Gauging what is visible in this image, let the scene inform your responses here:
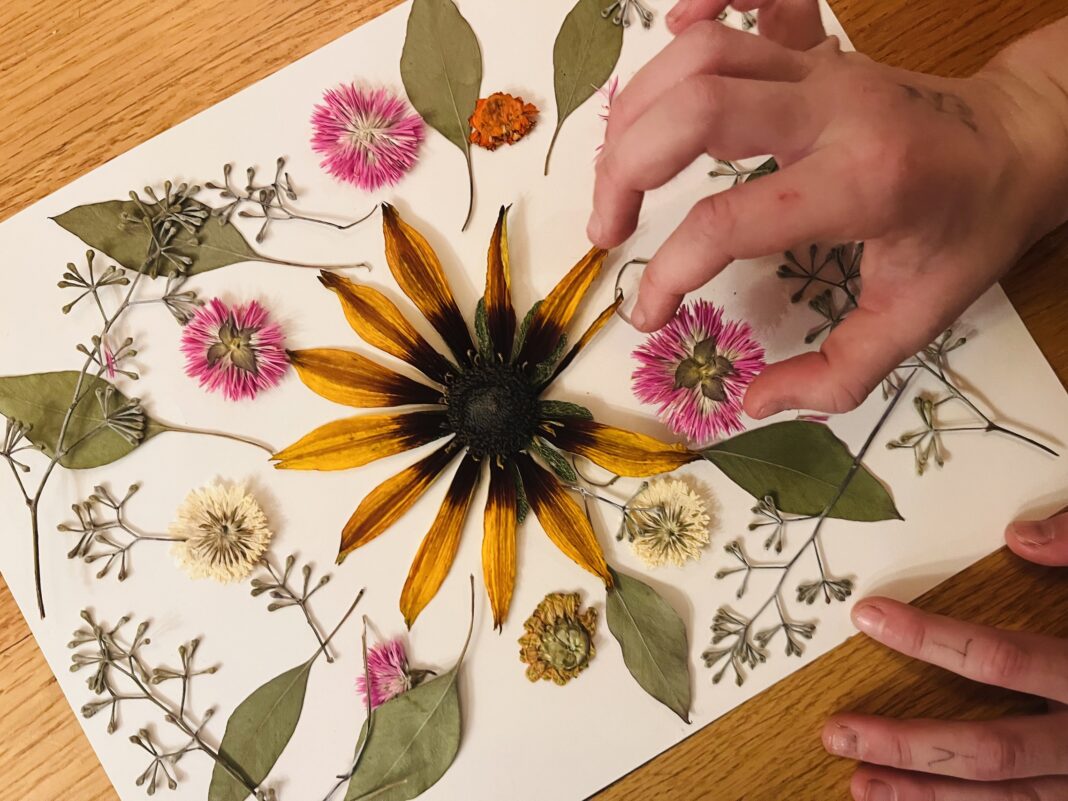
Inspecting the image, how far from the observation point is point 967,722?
0.49 meters

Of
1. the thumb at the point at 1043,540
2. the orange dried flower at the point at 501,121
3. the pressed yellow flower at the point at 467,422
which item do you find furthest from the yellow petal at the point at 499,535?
the thumb at the point at 1043,540

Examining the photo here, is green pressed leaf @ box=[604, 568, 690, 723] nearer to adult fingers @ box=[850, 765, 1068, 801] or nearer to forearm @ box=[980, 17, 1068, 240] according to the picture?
adult fingers @ box=[850, 765, 1068, 801]

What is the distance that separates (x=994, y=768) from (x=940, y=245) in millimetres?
322

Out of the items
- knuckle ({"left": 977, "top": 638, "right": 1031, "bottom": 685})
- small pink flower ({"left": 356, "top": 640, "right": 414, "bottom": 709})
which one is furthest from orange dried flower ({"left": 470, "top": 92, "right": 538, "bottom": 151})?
knuckle ({"left": 977, "top": 638, "right": 1031, "bottom": 685})

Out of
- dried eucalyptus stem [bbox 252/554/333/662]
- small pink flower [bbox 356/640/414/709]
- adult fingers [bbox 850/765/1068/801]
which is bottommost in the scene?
adult fingers [bbox 850/765/1068/801]

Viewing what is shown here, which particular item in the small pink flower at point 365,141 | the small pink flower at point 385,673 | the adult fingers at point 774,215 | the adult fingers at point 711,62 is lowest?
the small pink flower at point 385,673

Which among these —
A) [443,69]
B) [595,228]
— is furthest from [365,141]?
[595,228]

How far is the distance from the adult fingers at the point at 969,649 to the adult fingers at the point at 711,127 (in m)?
0.29

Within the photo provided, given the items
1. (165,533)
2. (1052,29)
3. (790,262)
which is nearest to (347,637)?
(165,533)

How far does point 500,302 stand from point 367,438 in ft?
0.38

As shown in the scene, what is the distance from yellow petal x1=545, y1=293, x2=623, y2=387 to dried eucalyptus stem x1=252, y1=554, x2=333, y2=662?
0.19 metres

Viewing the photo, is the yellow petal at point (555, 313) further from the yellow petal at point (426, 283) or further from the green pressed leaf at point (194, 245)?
the green pressed leaf at point (194, 245)

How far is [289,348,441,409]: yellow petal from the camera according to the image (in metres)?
0.48

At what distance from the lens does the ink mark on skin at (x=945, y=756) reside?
480 millimetres
